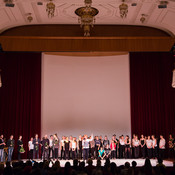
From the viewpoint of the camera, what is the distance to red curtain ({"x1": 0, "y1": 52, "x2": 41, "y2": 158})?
43.9 ft

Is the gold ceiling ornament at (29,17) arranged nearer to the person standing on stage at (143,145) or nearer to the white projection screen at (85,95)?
the white projection screen at (85,95)

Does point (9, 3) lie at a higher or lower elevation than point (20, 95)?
higher

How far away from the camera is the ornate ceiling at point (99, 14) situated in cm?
1022

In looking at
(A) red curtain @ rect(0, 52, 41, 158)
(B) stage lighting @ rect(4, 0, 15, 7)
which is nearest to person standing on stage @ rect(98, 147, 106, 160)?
(A) red curtain @ rect(0, 52, 41, 158)

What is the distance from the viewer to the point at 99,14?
11281mm

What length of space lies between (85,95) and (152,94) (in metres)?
3.69

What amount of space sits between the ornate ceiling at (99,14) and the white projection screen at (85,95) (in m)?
3.03

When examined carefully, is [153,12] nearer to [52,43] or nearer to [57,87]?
[52,43]

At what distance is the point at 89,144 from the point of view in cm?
1251

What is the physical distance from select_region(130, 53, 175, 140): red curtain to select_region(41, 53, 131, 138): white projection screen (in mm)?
464

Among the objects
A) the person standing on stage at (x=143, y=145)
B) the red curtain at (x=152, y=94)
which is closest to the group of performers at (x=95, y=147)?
the person standing on stage at (x=143, y=145)

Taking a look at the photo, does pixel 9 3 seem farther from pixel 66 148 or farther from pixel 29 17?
pixel 66 148

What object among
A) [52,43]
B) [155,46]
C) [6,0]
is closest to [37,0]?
[6,0]

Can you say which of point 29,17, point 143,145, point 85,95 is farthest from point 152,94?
point 29,17
